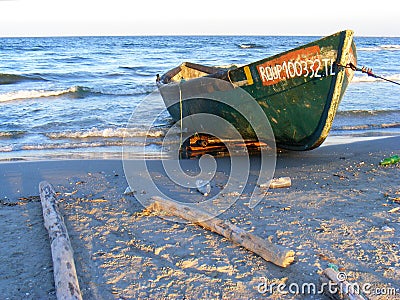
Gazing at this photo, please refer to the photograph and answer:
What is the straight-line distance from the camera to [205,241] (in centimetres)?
377

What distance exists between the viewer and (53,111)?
1179 centimetres

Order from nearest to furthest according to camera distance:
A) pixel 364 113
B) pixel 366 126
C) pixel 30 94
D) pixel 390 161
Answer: pixel 390 161 < pixel 366 126 < pixel 364 113 < pixel 30 94

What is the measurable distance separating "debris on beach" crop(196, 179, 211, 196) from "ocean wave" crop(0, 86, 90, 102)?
1044cm

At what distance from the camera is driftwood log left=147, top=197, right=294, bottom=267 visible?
10.8ft

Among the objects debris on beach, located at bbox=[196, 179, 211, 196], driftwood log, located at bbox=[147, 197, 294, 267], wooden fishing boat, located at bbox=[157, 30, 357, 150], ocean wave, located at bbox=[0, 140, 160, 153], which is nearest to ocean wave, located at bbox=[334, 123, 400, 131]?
wooden fishing boat, located at bbox=[157, 30, 357, 150]

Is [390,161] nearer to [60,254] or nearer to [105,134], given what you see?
[60,254]

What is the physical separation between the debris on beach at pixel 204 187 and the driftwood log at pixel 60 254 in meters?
1.69

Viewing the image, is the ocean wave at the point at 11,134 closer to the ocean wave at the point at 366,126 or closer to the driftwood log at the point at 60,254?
the driftwood log at the point at 60,254

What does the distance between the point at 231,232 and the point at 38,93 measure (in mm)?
12841

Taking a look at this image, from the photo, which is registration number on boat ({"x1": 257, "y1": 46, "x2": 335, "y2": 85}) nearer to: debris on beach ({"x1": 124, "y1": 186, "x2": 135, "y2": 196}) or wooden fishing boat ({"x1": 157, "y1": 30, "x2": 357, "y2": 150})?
wooden fishing boat ({"x1": 157, "y1": 30, "x2": 357, "y2": 150})

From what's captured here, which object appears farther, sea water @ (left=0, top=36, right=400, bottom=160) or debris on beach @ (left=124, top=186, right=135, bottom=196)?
sea water @ (left=0, top=36, right=400, bottom=160)

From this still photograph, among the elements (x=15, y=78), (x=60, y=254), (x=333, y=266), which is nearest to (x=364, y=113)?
(x=333, y=266)

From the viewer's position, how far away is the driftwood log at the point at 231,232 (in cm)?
328

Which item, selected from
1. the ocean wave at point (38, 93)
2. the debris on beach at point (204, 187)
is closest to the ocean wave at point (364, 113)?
the debris on beach at point (204, 187)
